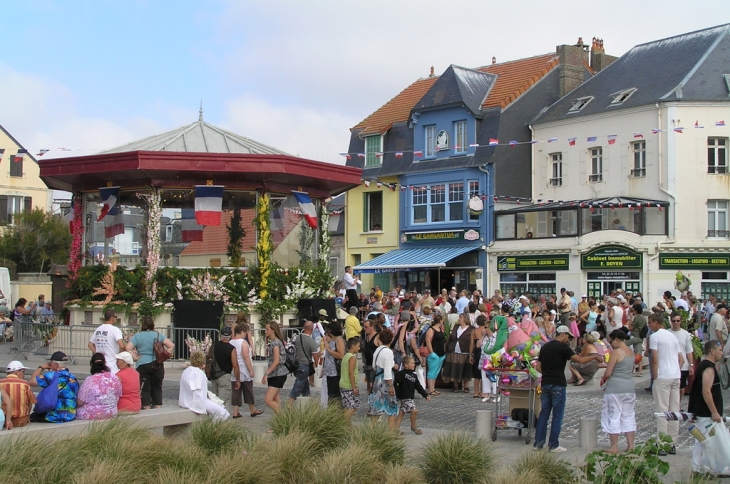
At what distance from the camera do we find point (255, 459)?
9.00 m

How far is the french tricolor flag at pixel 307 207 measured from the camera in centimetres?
2366

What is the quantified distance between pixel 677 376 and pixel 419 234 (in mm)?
30505

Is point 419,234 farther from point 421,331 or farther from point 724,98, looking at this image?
point 421,331

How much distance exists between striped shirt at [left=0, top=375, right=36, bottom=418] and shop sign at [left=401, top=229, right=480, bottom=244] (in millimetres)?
30740

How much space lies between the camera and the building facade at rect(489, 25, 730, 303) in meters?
35.3

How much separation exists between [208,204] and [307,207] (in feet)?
8.99

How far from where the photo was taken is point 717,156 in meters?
36.1

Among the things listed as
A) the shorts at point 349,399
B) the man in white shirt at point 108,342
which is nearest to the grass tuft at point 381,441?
the shorts at point 349,399

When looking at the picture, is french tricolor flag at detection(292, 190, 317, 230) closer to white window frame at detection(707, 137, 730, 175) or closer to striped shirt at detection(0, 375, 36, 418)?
striped shirt at detection(0, 375, 36, 418)

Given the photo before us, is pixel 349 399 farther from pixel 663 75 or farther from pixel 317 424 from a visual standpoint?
pixel 663 75

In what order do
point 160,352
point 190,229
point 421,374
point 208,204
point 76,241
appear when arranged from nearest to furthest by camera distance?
1. point 160,352
2. point 421,374
3. point 208,204
4. point 76,241
5. point 190,229

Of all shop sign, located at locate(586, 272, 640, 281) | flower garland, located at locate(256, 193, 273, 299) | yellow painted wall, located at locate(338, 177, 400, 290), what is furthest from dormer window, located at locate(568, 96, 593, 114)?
flower garland, located at locate(256, 193, 273, 299)

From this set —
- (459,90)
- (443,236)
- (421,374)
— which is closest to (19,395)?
(421,374)

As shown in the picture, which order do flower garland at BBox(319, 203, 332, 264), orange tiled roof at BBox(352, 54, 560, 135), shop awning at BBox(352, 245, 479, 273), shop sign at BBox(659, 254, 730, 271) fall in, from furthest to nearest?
orange tiled roof at BBox(352, 54, 560, 135), shop awning at BBox(352, 245, 479, 273), shop sign at BBox(659, 254, 730, 271), flower garland at BBox(319, 203, 332, 264)
